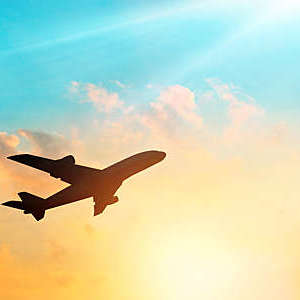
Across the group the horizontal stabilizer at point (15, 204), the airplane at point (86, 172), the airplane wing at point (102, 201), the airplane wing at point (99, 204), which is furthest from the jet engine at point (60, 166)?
the horizontal stabilizer at point (15, 204)

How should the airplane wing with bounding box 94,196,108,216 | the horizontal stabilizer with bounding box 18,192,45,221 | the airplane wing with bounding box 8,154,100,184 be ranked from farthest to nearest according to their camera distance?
the horizontal stabilizer with bounding box 18,192,45,221
the airplane wing with bounding box 94,196,108,216
the airplane wing with bounding box 8,154,100,184

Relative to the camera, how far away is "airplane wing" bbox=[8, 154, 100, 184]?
106 metres

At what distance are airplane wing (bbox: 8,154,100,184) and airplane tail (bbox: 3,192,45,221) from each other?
1327cm

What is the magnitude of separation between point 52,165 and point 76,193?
865 cm

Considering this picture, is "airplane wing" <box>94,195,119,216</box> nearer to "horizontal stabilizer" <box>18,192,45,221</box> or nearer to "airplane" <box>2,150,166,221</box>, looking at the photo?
"airplane" <box>2,150,166,221</box>

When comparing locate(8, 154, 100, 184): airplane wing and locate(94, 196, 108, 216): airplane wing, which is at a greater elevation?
locate(8, 154, 100, 184): airplane wing

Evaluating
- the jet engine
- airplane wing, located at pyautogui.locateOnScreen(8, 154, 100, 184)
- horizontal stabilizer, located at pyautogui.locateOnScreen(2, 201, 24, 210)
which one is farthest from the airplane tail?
airplane wing, located at pyautogui.locateOnScreen(8, 154, 100, 184)

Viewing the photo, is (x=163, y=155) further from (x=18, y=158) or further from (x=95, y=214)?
(x=18, y=158)

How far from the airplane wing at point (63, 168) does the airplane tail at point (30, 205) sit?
13270mm

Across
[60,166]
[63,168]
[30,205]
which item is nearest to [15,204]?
[30,205]

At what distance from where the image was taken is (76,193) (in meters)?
110

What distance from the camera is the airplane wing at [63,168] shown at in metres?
106

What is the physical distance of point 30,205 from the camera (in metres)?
119

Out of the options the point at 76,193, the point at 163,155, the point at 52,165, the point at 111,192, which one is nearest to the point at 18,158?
the point at 52,165
